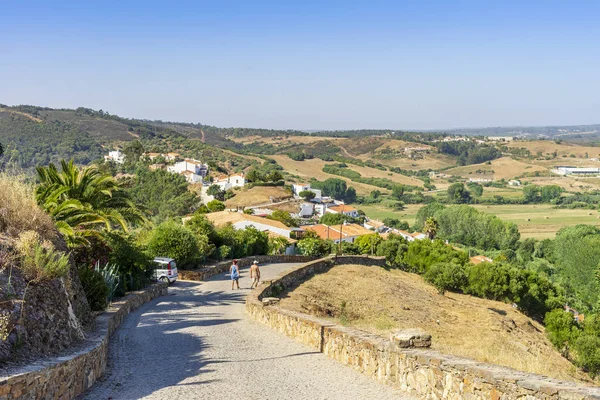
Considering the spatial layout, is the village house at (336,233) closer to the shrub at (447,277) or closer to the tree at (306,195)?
the shrub at (447,277)

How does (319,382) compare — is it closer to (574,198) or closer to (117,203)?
(117,203)

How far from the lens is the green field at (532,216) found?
4203 inches

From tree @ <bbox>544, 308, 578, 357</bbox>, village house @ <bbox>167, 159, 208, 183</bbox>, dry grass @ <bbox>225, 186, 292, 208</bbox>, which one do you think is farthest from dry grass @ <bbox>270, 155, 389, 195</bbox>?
tree @ <bbox>544, 308, 578, 357</bbox>

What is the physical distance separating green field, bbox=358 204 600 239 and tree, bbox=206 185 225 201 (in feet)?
112

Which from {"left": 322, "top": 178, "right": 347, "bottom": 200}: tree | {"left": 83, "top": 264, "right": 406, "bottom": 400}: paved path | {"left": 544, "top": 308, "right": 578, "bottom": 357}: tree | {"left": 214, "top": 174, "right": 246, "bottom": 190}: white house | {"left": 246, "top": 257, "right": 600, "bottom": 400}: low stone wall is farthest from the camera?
{"left": 322, "top": 178, "right": 347, "bottom": 200}: tree

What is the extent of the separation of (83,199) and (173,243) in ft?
27.6

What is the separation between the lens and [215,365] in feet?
33.0

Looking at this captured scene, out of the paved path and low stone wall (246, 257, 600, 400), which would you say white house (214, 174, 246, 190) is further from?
low stone wall (246, 257, 600, 400)

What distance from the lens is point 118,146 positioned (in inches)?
6422

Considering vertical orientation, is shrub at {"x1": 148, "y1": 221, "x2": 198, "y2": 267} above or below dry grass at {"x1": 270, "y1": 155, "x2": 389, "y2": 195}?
above

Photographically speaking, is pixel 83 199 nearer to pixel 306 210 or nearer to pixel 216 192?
pixel 216 192

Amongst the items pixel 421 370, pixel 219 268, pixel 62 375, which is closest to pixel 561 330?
pixel 219 268

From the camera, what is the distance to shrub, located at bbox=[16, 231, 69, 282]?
26.2 ft

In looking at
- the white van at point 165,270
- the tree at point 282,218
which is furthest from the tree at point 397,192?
the white van at point 165,270
